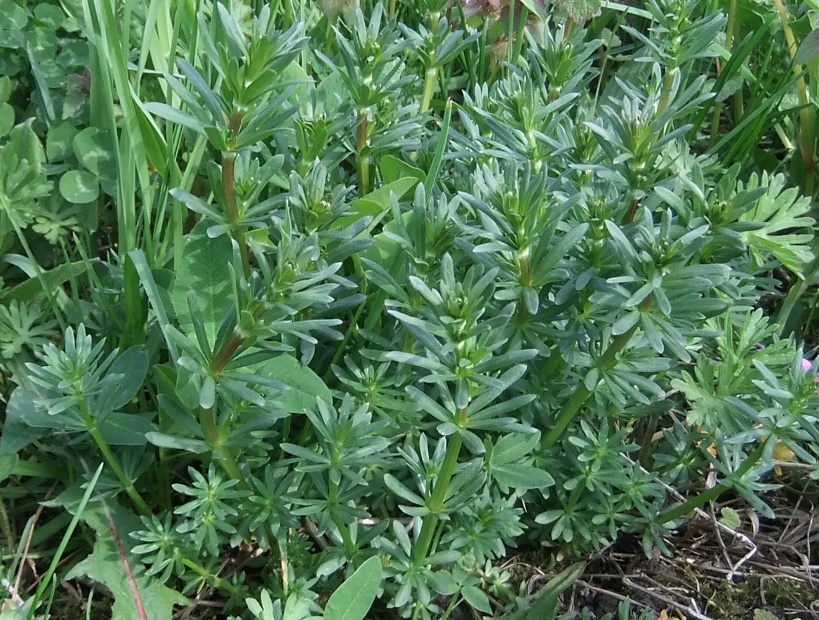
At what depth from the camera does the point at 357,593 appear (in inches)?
55.8

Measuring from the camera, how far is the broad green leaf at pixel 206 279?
1492 mm

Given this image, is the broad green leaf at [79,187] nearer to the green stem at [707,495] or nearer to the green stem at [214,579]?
the green stem at [214,579]

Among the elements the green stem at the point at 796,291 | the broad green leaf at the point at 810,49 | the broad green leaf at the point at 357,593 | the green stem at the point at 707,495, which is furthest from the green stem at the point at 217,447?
the broad green leaf at the point at 810,49

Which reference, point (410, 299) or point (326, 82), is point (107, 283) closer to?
point (326, 82)

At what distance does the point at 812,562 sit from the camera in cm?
185

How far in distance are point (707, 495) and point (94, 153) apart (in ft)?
5.41

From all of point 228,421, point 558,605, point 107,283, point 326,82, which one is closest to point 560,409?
point 558,605

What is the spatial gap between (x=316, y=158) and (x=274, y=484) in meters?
0.65

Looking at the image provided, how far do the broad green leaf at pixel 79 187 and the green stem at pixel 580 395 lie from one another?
1.25 meters

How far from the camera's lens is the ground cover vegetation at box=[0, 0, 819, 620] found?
1326 mm

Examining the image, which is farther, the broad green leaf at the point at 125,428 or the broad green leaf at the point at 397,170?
the broad green leaf at the point at 397,170

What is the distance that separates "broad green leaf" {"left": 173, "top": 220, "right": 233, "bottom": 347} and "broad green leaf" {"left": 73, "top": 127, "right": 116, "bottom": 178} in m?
0.59

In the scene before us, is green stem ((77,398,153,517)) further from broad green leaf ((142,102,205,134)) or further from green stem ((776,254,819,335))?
green stem ((776,254,819,335))

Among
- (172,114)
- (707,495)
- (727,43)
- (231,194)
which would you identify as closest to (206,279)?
(231,194)
